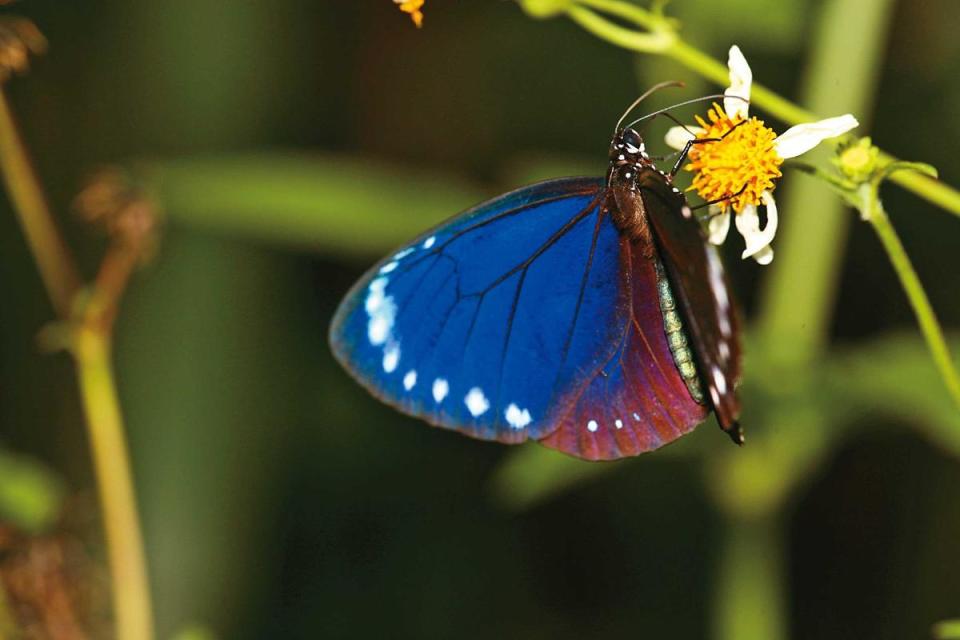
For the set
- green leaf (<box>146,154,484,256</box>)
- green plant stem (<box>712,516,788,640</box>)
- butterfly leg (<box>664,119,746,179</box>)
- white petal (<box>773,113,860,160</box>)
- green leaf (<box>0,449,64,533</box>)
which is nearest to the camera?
white petal (<box>773,113,860,160</box>)

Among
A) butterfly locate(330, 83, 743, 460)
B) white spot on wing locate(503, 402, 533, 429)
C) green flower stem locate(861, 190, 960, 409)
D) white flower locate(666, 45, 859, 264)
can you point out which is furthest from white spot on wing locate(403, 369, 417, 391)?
green flower stem locate(861, 190, 960, 409)

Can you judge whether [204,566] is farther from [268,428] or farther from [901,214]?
[901,214]

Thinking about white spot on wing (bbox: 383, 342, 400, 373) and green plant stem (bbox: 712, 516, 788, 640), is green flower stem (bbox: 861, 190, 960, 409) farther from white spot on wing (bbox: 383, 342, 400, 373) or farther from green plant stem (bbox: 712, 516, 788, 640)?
green plant stem (bbox: 712, 516, 788, 640)

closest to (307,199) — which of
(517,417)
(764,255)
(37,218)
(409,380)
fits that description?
(37,218)

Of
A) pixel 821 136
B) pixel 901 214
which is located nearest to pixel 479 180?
pixel 901 214

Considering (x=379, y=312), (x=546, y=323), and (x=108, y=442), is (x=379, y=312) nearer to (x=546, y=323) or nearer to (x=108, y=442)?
(x=546, y=323)

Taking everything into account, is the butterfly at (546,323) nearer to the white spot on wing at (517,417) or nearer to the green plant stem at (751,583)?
the white spot on wing at (517,417)
